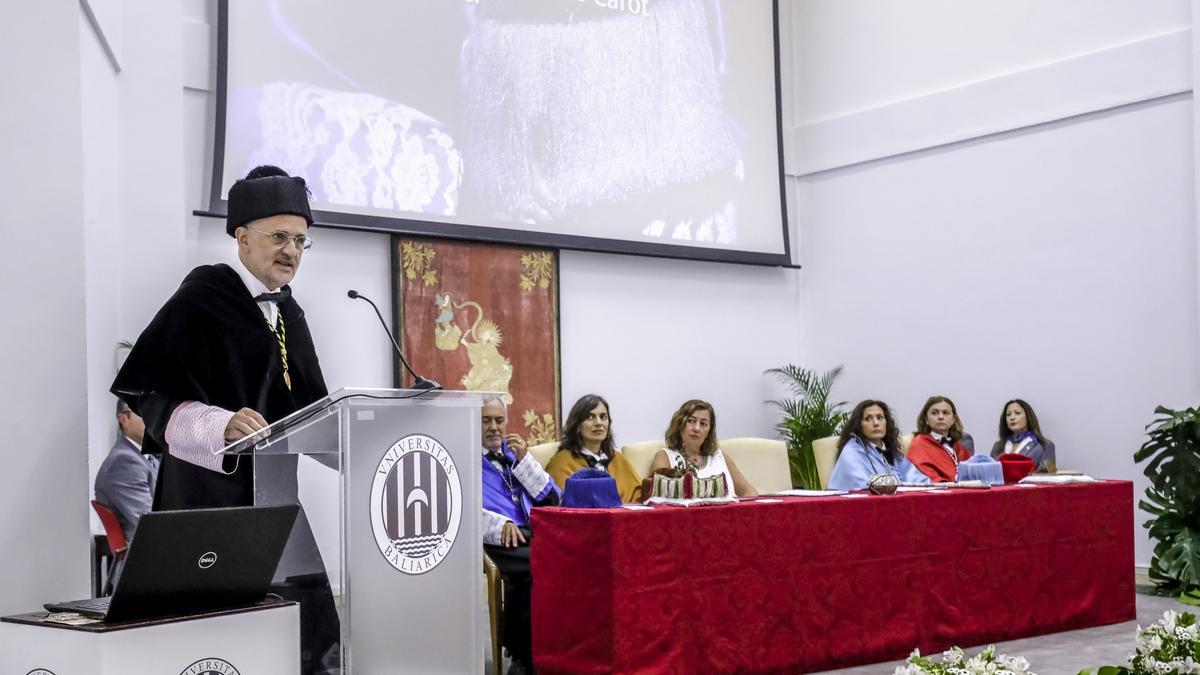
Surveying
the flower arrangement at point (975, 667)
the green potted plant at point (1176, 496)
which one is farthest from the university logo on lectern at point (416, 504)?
the green potted plant at point (1176, 496)

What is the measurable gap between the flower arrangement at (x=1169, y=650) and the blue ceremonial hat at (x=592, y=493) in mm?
2764

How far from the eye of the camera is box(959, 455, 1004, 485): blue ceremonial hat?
514 cm

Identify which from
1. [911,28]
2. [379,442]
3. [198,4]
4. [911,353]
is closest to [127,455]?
[198,4]

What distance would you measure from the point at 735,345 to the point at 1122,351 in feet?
9.13

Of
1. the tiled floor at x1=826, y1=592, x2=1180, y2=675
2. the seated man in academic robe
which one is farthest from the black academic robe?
the tiled floor at x1=826, y1=592, x2=1180, y2=675

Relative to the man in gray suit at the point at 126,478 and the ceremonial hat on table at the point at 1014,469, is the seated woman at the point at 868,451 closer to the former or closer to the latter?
the ceremonial hat on table at the point at 1014,469

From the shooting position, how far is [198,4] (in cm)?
671

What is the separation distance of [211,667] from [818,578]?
2983mm

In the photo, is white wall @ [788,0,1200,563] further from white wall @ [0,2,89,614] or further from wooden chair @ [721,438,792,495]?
white wall @ [0,2,89,614]

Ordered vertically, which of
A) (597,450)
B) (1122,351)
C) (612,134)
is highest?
(612,134)

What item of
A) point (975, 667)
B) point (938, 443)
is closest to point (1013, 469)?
point (938, 443)

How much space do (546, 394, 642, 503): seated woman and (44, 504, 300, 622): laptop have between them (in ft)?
11.1

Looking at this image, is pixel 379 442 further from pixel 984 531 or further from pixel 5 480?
pixel 984 531

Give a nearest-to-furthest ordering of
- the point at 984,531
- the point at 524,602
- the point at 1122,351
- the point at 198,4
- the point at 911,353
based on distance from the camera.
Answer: the point at 524,602, the point at 984,531, the point at 198,4, the point at 1122,351, the point at 911,353
